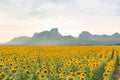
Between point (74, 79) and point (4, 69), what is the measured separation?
4.18 metres

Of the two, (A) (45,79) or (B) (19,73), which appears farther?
(B) (19,73)

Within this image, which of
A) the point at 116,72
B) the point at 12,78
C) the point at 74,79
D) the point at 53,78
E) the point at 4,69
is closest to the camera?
the point at 74,79

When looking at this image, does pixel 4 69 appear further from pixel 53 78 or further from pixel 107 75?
pixel 107 75

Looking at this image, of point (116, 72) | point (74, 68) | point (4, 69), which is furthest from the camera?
point (116, 72)

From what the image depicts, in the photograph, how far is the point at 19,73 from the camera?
1222 cm

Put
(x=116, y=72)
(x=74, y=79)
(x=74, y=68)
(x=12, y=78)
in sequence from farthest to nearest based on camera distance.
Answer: (x=116, y=72) → (x=74, y=68) → (x=12, y=78) → (x=74, y=79)

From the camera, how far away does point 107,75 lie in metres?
14.4

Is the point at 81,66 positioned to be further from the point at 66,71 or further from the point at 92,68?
the point at 66,71

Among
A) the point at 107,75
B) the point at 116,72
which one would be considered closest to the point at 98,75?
the point at 107,75

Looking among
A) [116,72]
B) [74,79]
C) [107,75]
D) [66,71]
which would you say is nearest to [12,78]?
[74,79]

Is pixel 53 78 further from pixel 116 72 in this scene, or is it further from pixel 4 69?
pixel 116 72

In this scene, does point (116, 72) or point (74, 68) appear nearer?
point (74, 68)

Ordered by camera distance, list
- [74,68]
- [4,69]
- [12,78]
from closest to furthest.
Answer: [12,78] → [4,69] → [74,68]

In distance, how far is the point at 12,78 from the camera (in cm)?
1151
